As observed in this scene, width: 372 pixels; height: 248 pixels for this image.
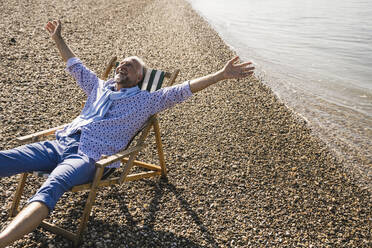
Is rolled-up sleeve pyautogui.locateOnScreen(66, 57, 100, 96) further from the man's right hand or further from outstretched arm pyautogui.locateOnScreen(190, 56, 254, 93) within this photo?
outstretched arm pyautogui.locateOnScreen(190, 56, 254, 93)

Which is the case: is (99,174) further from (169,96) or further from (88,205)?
(169,96)

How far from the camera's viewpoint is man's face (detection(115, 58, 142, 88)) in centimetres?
390

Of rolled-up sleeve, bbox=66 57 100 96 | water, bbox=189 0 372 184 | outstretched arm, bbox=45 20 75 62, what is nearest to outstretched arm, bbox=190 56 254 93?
rolled-up sleeve, bbox=66 57 100 96

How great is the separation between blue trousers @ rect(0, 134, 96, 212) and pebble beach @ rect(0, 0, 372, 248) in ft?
1.80

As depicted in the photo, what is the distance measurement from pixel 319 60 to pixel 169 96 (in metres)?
10.5

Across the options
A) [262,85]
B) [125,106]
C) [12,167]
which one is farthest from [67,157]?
[262,85]

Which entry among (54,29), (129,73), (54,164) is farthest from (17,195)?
(54,29)

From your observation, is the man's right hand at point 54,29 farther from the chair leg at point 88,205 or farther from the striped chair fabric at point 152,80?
the chair leg at point 88,205

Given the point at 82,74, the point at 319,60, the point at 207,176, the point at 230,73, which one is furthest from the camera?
the point at 319,60

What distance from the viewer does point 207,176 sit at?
15.2ft

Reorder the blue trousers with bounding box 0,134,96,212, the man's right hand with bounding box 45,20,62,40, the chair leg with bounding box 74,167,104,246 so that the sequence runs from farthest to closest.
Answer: the man's right hand with bounding box 45,20,62,40
the chair leg with bounding box 74,167,104,246
the blue trousers with bounding box 0,134,96,212

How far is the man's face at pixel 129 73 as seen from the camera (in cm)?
390

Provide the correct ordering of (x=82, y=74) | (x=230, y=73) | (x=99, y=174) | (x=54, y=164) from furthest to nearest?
(x=82, y=74), (x=230, y=73), (x=54, y=164), (x=99, y=174)

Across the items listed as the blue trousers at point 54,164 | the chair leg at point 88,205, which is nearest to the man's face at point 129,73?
the blue trousers at point 54,164
